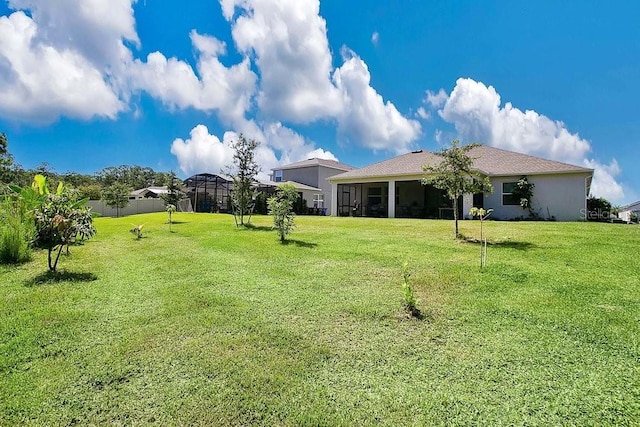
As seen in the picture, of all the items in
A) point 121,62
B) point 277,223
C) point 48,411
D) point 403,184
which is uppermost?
point 121,62

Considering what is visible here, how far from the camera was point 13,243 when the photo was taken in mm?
7941

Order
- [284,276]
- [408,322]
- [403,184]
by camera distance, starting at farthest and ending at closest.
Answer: [403,184] < [284,276] < [408,322]

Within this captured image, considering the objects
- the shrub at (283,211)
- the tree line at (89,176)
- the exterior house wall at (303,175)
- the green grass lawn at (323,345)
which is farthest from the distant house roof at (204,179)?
the green grass lawn at (323,345)

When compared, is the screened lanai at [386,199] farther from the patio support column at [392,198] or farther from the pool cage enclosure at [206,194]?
the pool cage enclosure at [206,194]

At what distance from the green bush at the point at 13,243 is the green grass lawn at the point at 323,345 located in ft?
3.41

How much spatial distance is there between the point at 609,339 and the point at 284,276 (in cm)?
519

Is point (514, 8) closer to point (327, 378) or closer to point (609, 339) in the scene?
point (609, 339)

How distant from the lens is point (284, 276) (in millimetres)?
6941

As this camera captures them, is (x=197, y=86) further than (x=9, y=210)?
Yes

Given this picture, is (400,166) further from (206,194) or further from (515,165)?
(206,194)

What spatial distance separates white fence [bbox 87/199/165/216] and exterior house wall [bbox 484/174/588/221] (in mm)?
31376

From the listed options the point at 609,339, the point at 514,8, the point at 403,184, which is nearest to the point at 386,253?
the point at 609,339

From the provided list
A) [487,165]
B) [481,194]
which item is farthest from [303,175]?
[481,194]

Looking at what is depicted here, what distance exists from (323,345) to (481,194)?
19.7 metres
